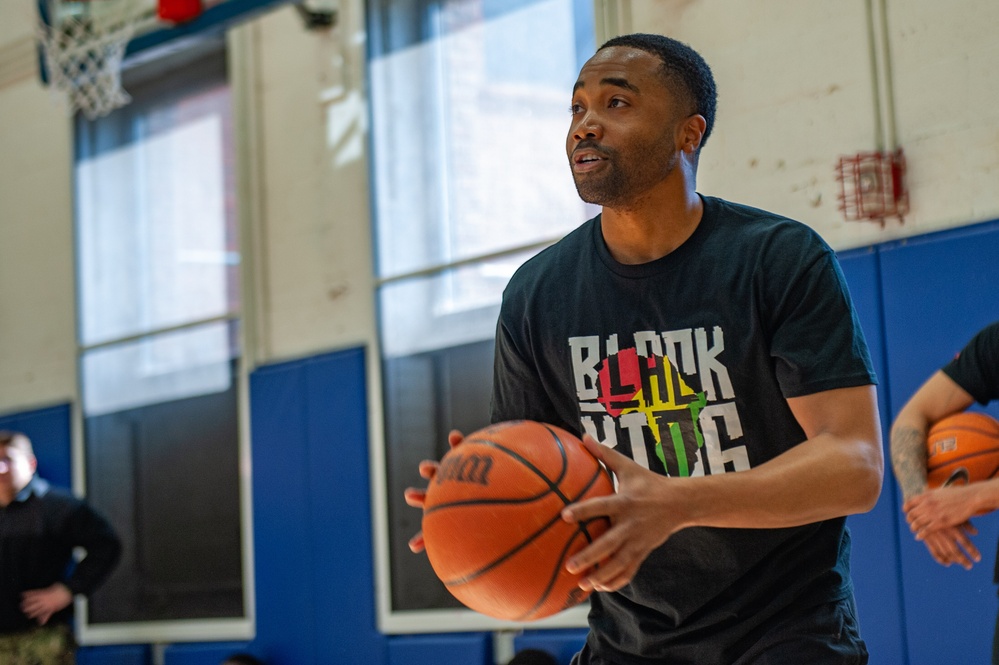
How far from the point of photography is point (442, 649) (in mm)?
6352

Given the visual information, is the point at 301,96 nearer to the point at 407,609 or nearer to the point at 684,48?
the point at 407,609

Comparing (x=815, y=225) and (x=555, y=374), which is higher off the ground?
(x=815, y=225)

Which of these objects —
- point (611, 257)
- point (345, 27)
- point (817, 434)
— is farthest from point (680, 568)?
point (345, 27)

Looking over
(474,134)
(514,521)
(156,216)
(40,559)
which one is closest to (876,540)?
(514,521)

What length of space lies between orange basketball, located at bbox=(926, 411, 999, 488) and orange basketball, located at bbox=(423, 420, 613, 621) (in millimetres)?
2106

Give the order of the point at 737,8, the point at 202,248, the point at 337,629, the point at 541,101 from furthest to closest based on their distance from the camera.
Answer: the point at 202,248
the point at 337,629
the point at 541,101
the point at 737,8

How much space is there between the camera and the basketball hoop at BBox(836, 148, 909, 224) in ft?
15.6

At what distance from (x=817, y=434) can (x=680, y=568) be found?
423 mm

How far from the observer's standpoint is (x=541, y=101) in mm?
6348

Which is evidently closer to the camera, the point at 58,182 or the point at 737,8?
the point at 737,8

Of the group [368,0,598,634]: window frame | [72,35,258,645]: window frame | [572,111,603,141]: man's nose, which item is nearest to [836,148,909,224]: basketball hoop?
[368,0,598,634]: window frame

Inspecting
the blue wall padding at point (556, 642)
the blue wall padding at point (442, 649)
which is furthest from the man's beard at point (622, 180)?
the blue wall padding at point (442, 649)

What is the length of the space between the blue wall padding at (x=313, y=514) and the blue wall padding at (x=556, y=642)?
3.65ft

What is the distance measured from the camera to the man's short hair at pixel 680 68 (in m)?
2.76
